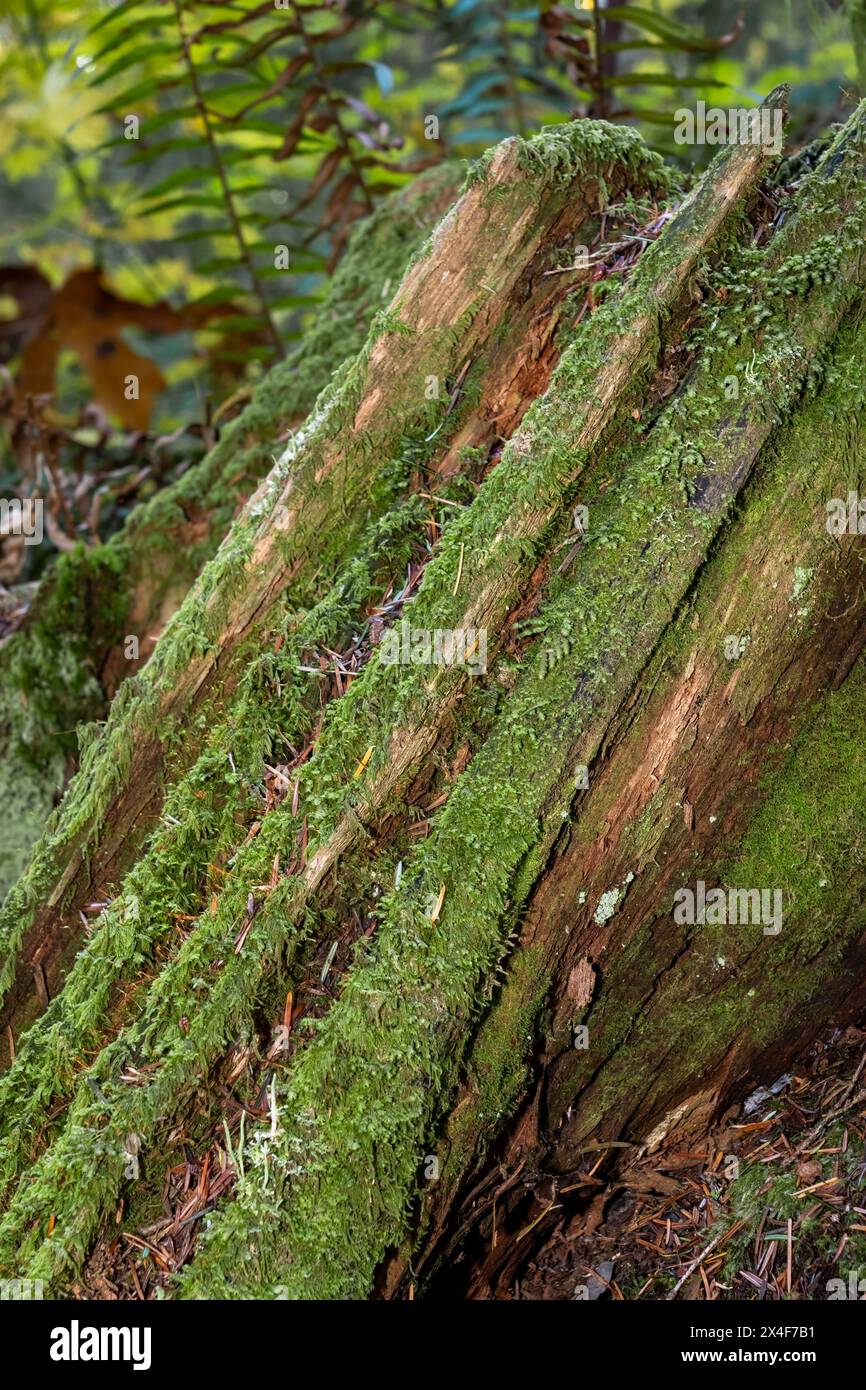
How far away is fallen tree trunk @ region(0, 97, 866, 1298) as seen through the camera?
2.26 metres

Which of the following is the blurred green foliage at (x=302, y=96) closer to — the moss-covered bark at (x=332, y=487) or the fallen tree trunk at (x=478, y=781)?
the moss-covered bark at (x=332, y=487)

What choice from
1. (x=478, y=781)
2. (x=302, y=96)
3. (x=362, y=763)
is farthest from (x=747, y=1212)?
(x=302, y=96)

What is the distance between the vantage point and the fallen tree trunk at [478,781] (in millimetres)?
2260

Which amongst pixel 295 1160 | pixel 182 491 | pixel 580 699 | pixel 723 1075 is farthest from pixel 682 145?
pixel 295 1160

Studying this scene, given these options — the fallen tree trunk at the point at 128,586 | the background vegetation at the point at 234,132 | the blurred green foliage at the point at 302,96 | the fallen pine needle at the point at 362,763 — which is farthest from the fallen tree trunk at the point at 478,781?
the background vegetation at the point at 234,132

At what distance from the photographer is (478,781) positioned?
93.7 inches

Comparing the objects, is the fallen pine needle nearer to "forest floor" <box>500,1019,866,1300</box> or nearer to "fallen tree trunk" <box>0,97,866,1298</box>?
"fallen tree trunk" <box>0,97,866,1298</box>

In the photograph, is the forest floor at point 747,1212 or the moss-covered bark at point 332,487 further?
the moss-covered bark at point 332,487

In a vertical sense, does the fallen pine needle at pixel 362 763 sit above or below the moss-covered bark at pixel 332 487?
below

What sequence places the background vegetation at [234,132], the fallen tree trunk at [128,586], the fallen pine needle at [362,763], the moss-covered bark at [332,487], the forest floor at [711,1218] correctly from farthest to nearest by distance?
the background vegetation at [234,132] < the fallen tree trunk at [128,586] < the moss-covered bark at [332,487] < the fallen pine needle at [362,763] < the forest floor at [711,1218]

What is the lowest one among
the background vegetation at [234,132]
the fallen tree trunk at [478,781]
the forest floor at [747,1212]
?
the forest floor at [747,1212]

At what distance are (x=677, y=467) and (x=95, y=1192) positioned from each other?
2.19m

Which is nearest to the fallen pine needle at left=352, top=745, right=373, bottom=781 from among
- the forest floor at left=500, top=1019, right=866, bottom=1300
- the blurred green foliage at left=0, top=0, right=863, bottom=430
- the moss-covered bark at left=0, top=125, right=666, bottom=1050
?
the moss-covered bark at left=0, top=125, right=666, bottom=1050

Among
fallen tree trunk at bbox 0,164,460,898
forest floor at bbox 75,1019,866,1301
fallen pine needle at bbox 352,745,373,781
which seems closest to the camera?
forest floor at bbox 75,1019,866,1301
